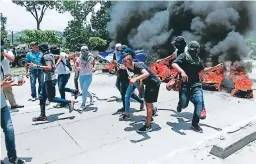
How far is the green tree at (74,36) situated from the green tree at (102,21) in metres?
1.12

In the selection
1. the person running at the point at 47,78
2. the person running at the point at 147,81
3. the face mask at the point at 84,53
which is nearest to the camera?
the person running at the point at 147,81

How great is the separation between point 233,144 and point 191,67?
4.96ft

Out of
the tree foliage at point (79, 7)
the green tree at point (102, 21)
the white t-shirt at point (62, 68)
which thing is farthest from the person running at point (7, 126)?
the tree foliage at point (79, 7)

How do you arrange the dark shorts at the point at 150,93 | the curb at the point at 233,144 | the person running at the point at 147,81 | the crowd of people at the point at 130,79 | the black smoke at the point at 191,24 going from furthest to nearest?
the black smoke at the point at 191,24
the dark shorts at the point at 150,93
the person running at the point at 147,81
the crowd of people at the point at 130,79
the curb at the point at 233,144

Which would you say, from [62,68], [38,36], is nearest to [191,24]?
[62,68]

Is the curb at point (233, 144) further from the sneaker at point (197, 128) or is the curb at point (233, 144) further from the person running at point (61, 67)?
the person running at point (61, 67)

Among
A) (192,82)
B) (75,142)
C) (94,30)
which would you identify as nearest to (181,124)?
(192,82)

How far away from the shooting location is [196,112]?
470 centimetres

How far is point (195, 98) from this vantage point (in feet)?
15.5

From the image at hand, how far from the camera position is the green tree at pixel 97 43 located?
22.0 metres

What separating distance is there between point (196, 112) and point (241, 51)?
7495 mm

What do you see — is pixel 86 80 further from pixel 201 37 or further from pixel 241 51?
pixel 201 37

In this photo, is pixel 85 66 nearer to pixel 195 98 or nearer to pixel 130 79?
pixel 130 79

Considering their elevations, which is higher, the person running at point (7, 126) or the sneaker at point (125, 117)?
the person running at point (7, 126)
